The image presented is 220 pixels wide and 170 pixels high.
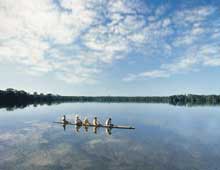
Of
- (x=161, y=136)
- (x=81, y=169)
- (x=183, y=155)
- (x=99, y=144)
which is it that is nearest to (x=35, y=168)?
(x=81, y=169)

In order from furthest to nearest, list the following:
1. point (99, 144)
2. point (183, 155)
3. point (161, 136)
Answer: point (161, 136)
point (99, 144)
point (183, 155)

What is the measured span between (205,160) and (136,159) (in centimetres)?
613

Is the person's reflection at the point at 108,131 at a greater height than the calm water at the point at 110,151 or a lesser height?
greater

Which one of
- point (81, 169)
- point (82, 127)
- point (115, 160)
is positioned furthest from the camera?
point (82, 127)

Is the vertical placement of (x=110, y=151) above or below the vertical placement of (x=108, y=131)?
below

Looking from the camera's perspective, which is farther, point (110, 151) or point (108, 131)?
point (108, 131)

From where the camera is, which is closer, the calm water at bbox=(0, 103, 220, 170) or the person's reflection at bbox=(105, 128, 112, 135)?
the calm water at bbox=(0, 103, 220, 170)

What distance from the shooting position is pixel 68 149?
26.8 meters

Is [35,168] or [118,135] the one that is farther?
[118,135]

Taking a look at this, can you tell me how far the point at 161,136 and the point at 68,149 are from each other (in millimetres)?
14108

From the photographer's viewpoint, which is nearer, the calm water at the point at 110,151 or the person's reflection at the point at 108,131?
the calm water at the point at 110,151

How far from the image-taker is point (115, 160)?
22.2 meters

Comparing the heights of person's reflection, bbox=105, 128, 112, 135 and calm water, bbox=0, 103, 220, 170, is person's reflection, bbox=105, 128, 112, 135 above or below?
above

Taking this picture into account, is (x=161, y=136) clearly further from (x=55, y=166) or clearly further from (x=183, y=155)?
(x=55, y=166)
